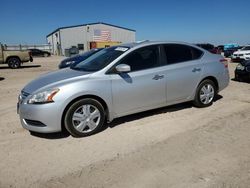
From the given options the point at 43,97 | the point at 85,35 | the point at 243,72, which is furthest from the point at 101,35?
the point at 43,97

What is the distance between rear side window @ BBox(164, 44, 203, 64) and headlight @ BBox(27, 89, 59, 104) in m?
2.56

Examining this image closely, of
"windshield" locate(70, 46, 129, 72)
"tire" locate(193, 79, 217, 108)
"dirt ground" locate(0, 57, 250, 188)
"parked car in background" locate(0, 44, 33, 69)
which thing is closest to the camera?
"dirt ground" locate(0, 57, 250, 188)

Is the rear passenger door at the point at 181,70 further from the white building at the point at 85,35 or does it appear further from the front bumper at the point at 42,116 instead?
the white building at the point at 85,35

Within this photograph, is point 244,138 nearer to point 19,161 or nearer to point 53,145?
point 53,145

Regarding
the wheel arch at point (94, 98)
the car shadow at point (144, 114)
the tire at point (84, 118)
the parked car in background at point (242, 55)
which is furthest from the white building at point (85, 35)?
the tire at point (84, 118)

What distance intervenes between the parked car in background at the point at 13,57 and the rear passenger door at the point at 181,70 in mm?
17370

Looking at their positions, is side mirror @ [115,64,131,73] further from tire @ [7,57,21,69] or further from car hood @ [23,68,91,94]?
tire @ [7,57,21,69]

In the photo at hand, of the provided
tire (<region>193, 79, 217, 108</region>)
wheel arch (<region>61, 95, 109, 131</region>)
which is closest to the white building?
tire (<region>193, 79, 217, 108</region>)

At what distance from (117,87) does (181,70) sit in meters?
1.66

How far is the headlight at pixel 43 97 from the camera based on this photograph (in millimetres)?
4582

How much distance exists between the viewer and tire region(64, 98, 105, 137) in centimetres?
473

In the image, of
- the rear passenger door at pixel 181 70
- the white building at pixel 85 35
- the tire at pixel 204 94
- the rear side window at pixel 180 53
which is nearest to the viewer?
the rear passenger door at pixel 181 70

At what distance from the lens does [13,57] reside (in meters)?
20.7

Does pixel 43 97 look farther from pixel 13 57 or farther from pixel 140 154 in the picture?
pixel 13 57
